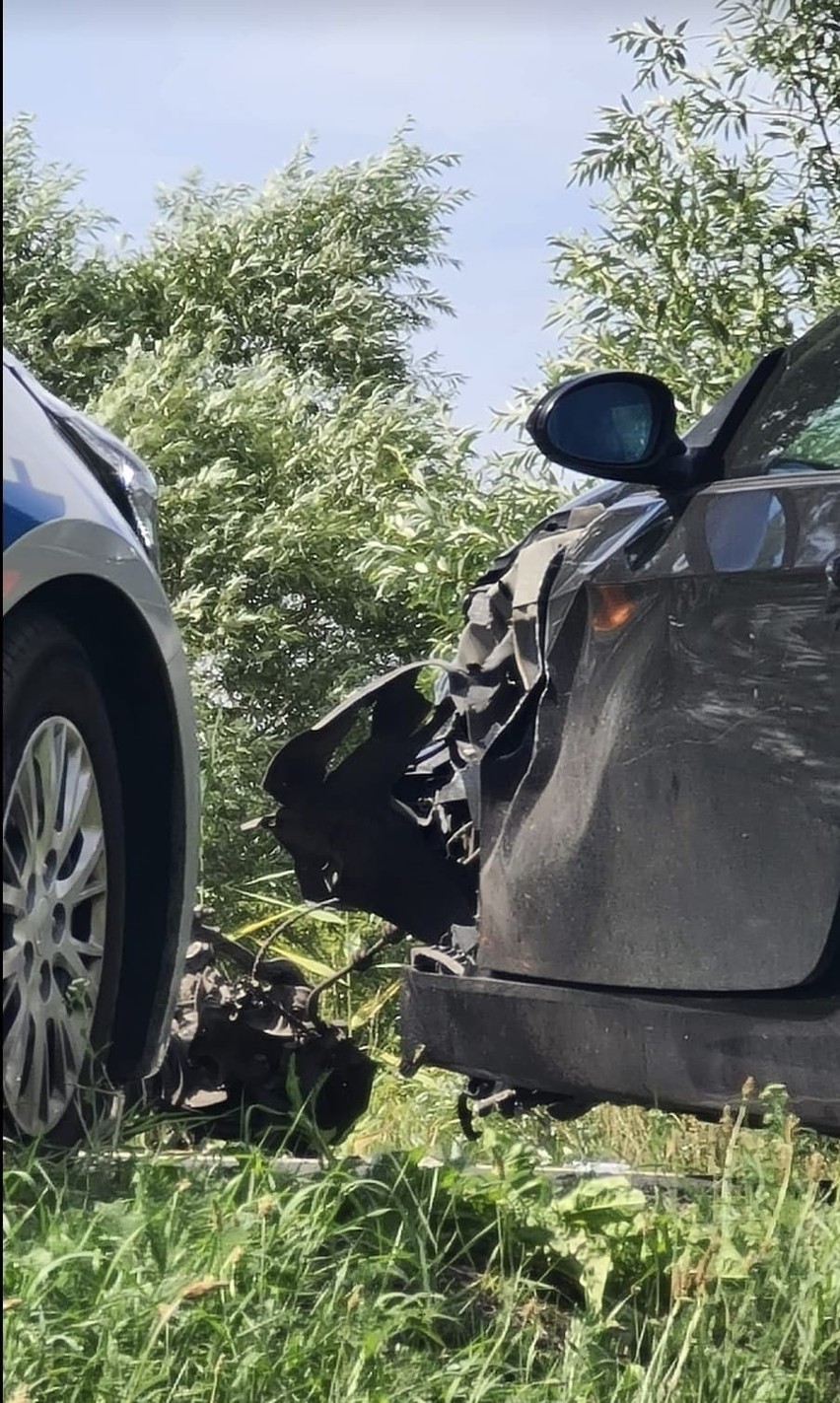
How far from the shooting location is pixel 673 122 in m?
8.91

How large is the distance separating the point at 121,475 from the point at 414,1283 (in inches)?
63.1

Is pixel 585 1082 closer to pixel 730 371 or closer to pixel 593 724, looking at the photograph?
pixel 593 724

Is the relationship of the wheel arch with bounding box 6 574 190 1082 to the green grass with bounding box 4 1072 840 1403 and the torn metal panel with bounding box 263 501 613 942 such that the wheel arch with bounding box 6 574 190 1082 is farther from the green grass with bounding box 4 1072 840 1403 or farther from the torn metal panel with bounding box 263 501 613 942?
the torn metal panel with bounding box 263 501 613 942

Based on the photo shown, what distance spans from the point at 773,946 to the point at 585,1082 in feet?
1.54

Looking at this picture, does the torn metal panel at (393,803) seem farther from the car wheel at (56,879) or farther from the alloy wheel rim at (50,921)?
the alloy wheel rim at (50,921)

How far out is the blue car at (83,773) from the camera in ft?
8.64

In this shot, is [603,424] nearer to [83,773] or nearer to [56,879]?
[83,773]

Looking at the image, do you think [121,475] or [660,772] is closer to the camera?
[660,772]

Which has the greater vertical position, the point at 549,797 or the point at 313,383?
the point at 313,383

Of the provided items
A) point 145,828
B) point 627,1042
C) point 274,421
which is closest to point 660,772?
point 627,1042

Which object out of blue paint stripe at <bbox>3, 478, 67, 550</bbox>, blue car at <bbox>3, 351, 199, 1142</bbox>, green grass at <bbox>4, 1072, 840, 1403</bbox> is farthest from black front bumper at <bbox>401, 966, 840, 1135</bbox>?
blue paint stripe at <bbox>3, 478, 67, 550</bbox>

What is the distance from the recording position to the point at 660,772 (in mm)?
3039

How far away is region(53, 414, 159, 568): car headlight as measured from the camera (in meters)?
3.31

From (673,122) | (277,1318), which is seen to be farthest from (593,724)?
(673,122)
